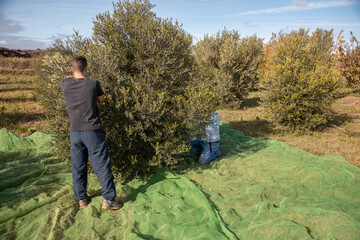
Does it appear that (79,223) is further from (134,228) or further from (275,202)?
(275,202)

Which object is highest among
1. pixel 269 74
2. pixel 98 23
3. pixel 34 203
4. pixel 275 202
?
pixel 98 23

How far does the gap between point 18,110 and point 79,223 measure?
39.7 feet

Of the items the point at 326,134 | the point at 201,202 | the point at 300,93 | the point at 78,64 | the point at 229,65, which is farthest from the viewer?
the point at 229,65

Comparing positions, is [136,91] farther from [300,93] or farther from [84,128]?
[300,93]

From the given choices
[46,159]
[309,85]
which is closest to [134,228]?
[46,159]

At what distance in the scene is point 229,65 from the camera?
546 inches

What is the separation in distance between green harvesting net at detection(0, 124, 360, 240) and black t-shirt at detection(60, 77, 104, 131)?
1.43 m

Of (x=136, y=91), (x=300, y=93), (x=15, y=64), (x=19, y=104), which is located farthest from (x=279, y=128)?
(x=15, y=64)

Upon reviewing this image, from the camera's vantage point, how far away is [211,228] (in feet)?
10.3

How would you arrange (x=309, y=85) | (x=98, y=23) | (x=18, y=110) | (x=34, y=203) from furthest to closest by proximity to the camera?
1. (x=18, y=110)
2. (x=309, y=85)
3. (x=98, y=23)
4. (x=34, y=203)

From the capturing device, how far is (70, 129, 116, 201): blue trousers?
3493mm

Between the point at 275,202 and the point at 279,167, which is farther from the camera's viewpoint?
the point at 279,167

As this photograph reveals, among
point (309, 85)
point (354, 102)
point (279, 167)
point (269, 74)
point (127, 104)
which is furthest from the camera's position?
point (354, 102)

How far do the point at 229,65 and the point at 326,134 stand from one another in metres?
7.33
